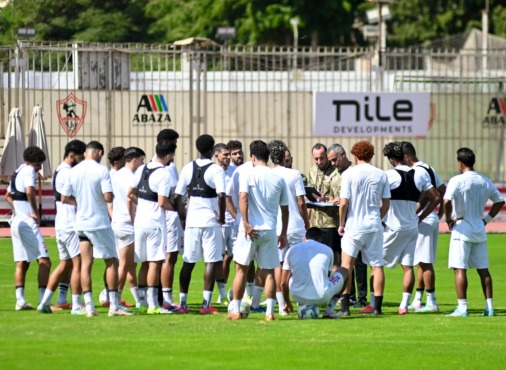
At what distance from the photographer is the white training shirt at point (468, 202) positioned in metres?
16.3

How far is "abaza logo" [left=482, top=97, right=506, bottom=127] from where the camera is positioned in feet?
109

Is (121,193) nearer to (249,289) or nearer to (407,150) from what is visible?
(249,289)

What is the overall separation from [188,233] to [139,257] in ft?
2.17

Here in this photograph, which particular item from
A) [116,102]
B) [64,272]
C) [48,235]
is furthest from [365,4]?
[64,272]

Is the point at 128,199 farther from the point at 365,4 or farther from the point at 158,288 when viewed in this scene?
the point at 365,4

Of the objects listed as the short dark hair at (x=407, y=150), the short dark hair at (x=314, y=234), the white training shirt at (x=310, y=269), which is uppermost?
the short dark hair at (x=407, y=150)

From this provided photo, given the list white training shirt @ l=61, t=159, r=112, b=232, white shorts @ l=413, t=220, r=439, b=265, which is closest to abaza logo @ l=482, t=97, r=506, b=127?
white shorts @ l=413, t=220, r=439, b=265

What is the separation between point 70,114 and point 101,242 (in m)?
15.7

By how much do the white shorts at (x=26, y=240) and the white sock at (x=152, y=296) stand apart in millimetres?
1357

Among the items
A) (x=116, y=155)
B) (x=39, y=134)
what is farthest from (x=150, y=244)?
(x=39, y=134)

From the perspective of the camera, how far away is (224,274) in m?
17.2

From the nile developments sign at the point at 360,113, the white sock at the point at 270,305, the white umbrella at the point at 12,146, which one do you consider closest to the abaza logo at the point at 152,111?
the nile developments sign at the point at 360,113

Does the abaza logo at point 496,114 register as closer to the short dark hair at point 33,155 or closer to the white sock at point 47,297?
the short dark hair at point 33,155

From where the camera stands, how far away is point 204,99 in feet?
101
